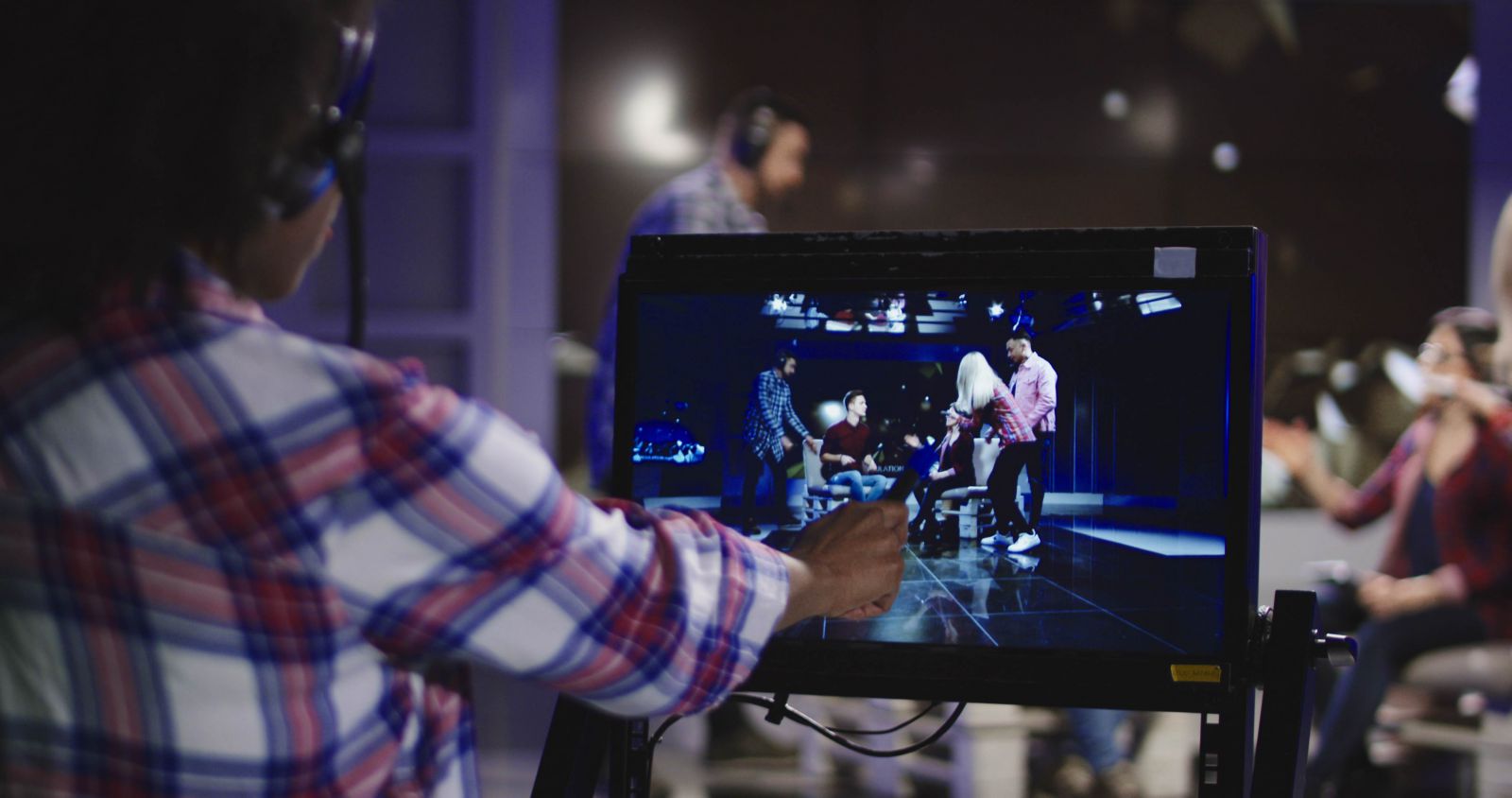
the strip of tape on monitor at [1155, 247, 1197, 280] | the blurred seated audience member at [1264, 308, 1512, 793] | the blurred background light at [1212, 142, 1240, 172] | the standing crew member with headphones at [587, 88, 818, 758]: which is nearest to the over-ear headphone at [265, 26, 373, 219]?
the strip of tape on monitor at [1155, 247, 1197, 280]

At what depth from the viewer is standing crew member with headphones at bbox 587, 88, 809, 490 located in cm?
264

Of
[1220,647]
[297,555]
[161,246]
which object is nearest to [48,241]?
[161,246]

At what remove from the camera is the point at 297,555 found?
1.85ft

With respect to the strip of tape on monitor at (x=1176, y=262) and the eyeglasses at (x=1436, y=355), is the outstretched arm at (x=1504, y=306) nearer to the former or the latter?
the eyeglasses at (x=1436, y=355)

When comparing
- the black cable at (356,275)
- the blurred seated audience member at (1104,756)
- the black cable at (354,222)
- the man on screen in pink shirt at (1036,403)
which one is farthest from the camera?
the blurred seated audience member at (1104,756)

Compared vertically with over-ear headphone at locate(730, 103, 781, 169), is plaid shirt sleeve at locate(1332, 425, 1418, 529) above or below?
below

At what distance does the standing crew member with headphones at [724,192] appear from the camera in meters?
2.64

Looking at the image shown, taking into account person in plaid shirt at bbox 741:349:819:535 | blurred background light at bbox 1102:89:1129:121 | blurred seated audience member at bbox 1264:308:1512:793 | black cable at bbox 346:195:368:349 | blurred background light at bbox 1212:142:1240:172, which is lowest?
blurred seated audience member at bbox 1264:308:1512:793

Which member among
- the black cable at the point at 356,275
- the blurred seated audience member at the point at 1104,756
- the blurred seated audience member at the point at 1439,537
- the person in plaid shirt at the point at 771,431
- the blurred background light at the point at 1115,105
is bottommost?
the blurred seated audience member at the point at 1104,756

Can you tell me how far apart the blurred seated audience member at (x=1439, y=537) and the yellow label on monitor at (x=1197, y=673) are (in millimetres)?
1783

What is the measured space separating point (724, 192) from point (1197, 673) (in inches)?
79.6

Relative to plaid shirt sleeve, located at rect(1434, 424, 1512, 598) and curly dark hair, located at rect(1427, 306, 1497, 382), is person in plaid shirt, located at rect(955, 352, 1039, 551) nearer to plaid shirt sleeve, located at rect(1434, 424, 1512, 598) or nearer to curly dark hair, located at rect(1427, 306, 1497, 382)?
plaid shirt sleeve, located at rect(1434, 424, 1512, 598)

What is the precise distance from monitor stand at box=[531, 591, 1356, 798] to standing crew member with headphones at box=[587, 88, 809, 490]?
5.20ft

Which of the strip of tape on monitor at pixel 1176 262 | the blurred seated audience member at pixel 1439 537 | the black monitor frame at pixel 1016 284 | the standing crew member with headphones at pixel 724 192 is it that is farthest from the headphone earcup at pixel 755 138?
the strip of tape on monitor at pixel 1176 262
